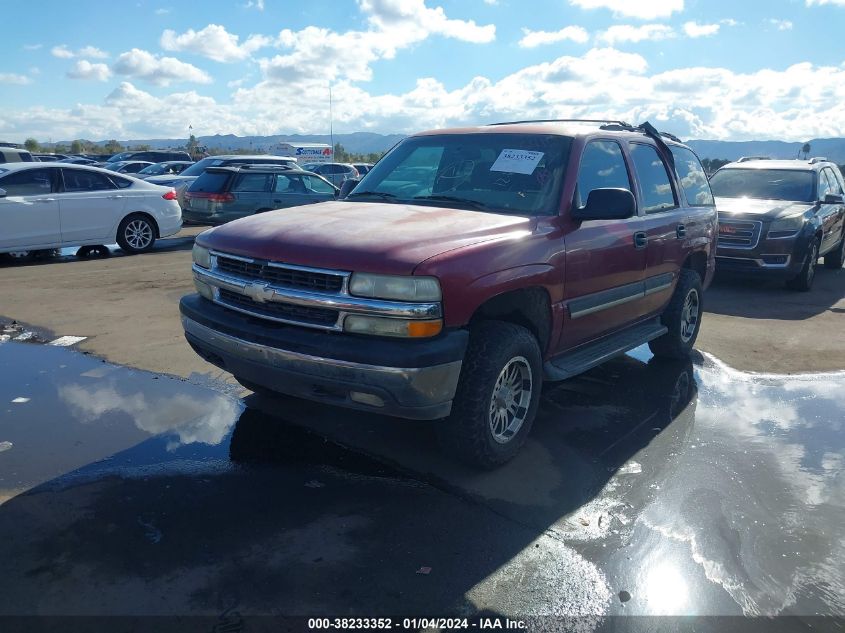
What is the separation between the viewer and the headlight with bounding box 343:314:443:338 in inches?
134

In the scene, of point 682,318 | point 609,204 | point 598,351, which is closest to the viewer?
point 609,204

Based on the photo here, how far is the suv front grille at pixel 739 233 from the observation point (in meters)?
9.77

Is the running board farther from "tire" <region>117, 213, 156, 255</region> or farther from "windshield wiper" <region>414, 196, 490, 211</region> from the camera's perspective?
"tire" <region>117, 213, 156, 255</region>

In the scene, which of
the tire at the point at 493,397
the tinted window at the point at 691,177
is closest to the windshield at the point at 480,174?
the tire at the point at 493,397

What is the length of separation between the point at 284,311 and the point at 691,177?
452cm

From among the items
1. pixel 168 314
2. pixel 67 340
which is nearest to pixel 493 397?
pixel 67 340

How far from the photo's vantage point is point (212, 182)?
14.1 m

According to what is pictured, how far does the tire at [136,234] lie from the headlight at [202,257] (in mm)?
8217

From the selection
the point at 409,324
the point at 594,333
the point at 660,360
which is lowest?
the point at 660,360

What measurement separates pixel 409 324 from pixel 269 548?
48.7 inches

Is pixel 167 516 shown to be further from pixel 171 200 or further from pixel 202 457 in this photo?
pixel 171 200

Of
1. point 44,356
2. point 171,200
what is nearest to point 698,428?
point 44,356

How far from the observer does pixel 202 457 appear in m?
4.04

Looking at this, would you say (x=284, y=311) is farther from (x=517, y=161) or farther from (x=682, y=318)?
(x=682, y=318)
